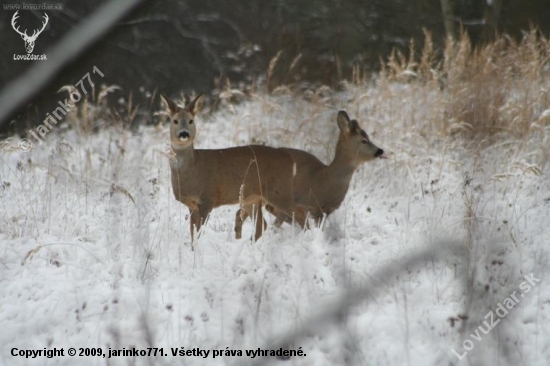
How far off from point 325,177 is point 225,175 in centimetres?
80

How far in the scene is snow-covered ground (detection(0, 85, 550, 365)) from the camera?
304 centimetres

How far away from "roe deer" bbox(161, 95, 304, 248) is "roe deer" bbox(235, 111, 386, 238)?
0.11 meters

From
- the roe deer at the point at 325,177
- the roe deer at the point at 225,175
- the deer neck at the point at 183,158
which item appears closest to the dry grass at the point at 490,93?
the roe deer at the point at 325,177

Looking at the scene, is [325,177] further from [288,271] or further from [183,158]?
[288,271]

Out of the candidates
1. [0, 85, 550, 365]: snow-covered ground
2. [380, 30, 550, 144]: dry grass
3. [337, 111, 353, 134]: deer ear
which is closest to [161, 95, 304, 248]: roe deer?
[0, 85, 550, 365]: snow-covered ground

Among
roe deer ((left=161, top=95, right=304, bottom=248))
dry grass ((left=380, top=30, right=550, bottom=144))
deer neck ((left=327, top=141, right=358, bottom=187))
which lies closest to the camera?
roe deer ((left=161, top=95, right=304, bottom=248))

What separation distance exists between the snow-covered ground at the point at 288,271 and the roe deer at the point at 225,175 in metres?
0.25

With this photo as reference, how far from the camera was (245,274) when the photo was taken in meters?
3.86

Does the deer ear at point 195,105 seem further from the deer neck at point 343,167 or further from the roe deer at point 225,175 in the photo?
the deer neck at point 343,167

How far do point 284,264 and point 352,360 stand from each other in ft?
3.58

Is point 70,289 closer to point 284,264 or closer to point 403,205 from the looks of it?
point 284,264

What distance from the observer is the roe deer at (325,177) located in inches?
209

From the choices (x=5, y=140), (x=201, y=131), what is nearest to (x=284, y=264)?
(x=5, y=140)

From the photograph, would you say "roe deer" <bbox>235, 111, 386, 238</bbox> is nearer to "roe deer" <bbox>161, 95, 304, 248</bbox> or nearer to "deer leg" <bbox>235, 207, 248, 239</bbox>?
"deer leg" <bbox>235, 207, 248, 239</bbox>
